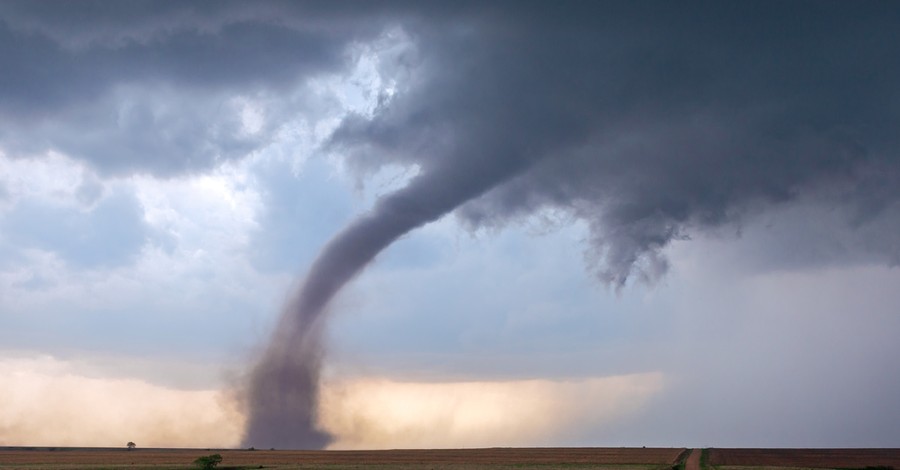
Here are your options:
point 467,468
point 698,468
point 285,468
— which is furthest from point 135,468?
point 698,468

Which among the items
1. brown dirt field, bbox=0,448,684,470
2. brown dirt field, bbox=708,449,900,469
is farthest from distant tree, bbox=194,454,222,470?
brown dirt field, bbox=708,449,900,469

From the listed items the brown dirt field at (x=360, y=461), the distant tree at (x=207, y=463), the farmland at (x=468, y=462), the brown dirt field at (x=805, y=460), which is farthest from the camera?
the brown dirt field at (x=805, y=460)

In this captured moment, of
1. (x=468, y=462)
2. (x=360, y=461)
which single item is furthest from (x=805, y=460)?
(x=360, y=461)

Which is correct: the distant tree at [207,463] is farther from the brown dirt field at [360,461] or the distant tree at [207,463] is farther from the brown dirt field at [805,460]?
the brown dirt field at [805,460]

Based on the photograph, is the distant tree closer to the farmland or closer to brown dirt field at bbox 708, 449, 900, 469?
the farmland

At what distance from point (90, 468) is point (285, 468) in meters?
25.0

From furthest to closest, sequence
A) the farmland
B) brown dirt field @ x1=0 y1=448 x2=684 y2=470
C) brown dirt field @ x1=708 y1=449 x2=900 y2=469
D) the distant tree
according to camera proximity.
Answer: brown dirt field @ x1=708 y1=449 x2=900 y2=469
brown dirt field @ x1=0 y1=448 x2=684 y2=470
the farmland
the distant tree

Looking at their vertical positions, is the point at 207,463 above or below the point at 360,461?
below

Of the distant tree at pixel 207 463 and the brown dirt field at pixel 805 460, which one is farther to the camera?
the brown dirt field at pixel 805 460

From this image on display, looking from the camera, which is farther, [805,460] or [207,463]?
[805,460]

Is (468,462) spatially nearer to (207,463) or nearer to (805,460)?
(207,463)

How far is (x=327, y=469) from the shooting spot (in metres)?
105

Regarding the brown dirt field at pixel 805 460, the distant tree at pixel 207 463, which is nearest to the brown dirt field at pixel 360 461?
the distant tree at pixel 207 463

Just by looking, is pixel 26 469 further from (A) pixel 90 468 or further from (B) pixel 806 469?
(B) pixel 806 469
